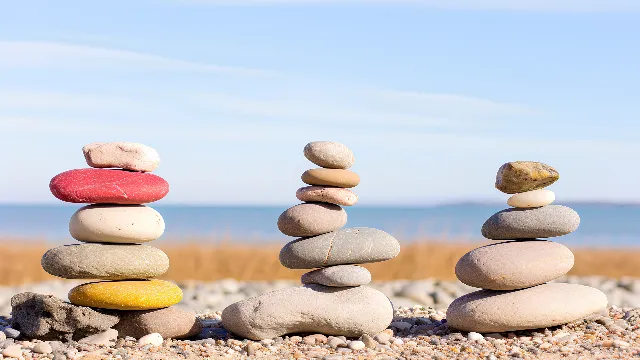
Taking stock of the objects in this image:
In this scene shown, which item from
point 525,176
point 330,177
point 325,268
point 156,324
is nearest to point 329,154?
point 330,177

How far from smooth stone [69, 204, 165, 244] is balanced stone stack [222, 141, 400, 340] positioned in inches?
49.5

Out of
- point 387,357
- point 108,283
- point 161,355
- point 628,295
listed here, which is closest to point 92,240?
point 108,283

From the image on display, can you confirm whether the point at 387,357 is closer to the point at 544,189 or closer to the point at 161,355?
the point at 161,355

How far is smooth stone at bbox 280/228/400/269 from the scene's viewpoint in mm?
8156

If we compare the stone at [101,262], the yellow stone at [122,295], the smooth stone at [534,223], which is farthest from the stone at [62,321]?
the smooth stone at [534,223]

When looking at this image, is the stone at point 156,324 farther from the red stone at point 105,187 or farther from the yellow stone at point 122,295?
the red stone at point 105,187

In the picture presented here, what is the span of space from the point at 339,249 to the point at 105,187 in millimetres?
2554

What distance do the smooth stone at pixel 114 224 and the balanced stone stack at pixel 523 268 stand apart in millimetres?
3438

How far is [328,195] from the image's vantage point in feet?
27.2

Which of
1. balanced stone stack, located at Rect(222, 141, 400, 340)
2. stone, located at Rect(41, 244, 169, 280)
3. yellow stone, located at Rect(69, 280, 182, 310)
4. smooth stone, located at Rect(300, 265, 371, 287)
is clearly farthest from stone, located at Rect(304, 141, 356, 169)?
yellow stone, located at Rect(69, 280, 182, 310)

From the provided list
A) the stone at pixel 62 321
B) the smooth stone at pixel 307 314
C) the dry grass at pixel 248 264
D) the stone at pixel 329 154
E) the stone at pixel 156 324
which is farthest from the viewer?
the dry grass at pixel 248 264

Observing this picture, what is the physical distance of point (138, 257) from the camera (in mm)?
8094

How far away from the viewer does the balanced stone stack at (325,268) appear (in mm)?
8086

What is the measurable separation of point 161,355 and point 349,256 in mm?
2207
